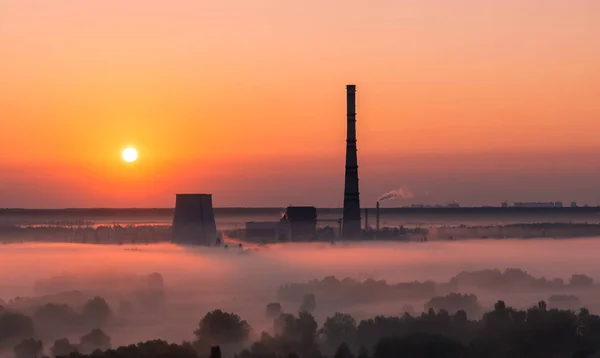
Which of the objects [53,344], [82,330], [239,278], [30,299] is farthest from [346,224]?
[53,344]

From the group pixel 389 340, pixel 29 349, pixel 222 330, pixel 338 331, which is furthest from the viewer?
pixel 222 330

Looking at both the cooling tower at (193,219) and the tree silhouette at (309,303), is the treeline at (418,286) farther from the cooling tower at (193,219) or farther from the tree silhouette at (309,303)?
the cooling tower at (193,219)

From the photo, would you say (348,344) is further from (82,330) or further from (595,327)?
(82,330)

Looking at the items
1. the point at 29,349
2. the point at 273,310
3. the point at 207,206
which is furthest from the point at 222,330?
the point at 207,206

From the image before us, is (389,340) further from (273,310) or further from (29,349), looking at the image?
(273,310)

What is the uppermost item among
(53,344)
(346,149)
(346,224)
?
(346,149)

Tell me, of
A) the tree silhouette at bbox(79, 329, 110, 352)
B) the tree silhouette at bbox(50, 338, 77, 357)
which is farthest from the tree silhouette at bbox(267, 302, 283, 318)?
the tree silhouette at bbox(50, 338, 77, 357)

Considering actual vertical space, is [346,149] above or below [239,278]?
above
